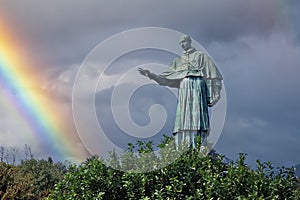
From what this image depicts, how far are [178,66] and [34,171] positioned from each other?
1114 inches

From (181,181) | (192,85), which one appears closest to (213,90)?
(192,85)

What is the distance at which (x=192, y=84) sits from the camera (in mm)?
14250

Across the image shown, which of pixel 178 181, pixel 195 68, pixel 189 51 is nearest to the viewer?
pixel 178 181

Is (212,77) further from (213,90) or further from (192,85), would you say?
(192,85)

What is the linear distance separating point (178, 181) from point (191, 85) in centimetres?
746

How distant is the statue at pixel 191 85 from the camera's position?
13984 millimetres

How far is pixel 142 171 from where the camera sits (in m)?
7.39

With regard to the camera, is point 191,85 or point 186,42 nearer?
point 191,85

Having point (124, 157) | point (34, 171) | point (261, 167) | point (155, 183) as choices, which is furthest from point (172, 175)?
point (34, 171)

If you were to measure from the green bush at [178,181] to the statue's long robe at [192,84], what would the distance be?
248 inches

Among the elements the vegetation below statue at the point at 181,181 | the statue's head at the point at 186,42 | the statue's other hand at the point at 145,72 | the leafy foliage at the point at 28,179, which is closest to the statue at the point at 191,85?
the statue's head at the point at 186,42

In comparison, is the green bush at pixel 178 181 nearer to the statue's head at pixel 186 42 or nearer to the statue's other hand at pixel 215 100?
the statue's other hand at pixel 215 100

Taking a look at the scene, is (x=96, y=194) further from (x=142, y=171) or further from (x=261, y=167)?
(x=261, y=167)

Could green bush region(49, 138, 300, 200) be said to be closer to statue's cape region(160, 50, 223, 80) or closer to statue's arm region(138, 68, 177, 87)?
statue's arm region(138, 68, 177, 87)
